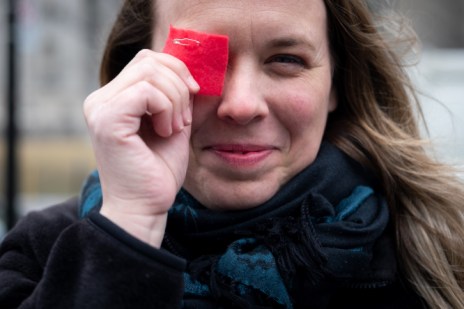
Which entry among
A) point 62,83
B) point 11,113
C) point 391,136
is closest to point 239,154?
point 391,136

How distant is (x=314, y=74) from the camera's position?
7.03ft

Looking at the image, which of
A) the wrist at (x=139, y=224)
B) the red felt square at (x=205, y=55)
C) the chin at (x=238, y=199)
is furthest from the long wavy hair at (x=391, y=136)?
the wrist at (x=139, y=224)

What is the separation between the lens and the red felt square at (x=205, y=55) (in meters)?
1.93

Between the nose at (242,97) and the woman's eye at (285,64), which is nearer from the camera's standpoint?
the nose at (242,97)

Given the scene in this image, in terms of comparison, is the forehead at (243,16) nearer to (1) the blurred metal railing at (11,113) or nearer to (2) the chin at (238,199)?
(2) the chin at (238,199)

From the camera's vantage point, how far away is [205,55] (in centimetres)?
192

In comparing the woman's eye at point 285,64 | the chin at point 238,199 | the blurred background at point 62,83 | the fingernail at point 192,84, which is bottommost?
the blurred background at point 62,83

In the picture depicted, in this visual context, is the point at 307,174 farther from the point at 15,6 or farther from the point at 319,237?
the point at 15,6

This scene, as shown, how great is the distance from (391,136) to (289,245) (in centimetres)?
66

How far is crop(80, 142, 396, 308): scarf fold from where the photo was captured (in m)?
2.00

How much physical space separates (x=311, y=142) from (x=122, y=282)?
2.62 feet

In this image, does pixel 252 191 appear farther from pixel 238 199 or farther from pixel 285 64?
pixel 285 64

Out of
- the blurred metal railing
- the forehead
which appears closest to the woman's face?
the forehead

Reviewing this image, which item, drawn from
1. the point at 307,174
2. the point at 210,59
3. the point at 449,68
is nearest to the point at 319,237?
the point at 307,174
